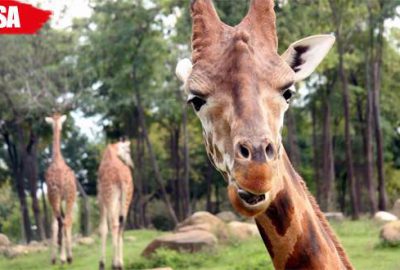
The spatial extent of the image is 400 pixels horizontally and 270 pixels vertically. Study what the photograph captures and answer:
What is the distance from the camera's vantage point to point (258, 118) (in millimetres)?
2607

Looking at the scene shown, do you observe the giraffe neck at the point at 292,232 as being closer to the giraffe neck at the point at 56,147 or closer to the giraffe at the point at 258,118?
the giraffe at the point at 258,118

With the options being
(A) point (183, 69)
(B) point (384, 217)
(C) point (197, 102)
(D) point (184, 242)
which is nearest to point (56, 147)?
(D) point (184, 242)

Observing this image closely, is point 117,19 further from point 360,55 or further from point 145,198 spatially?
point 145,198

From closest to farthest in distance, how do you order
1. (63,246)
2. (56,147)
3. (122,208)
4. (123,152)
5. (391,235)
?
(391,235) → (122,208) → (63,246) → (123,152) → (56,147)

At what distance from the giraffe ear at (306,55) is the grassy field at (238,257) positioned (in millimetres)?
8310

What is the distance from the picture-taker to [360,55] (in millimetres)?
27531

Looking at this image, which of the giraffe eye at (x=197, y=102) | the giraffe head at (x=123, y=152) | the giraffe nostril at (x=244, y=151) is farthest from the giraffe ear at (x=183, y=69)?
the giraffe head at (x=123, y=152)

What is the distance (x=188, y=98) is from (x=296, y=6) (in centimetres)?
1971

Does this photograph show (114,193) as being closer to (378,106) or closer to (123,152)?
(123,152)

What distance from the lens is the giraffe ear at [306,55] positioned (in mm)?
3154

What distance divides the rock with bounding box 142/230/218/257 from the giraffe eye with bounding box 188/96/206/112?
456 inches

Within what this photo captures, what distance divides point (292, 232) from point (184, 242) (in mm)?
11533

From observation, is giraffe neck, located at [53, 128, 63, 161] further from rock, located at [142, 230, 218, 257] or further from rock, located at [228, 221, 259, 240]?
rock, located at [228, 221, 259, 240]

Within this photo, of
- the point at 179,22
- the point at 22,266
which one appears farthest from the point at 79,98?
the point at 22,266
